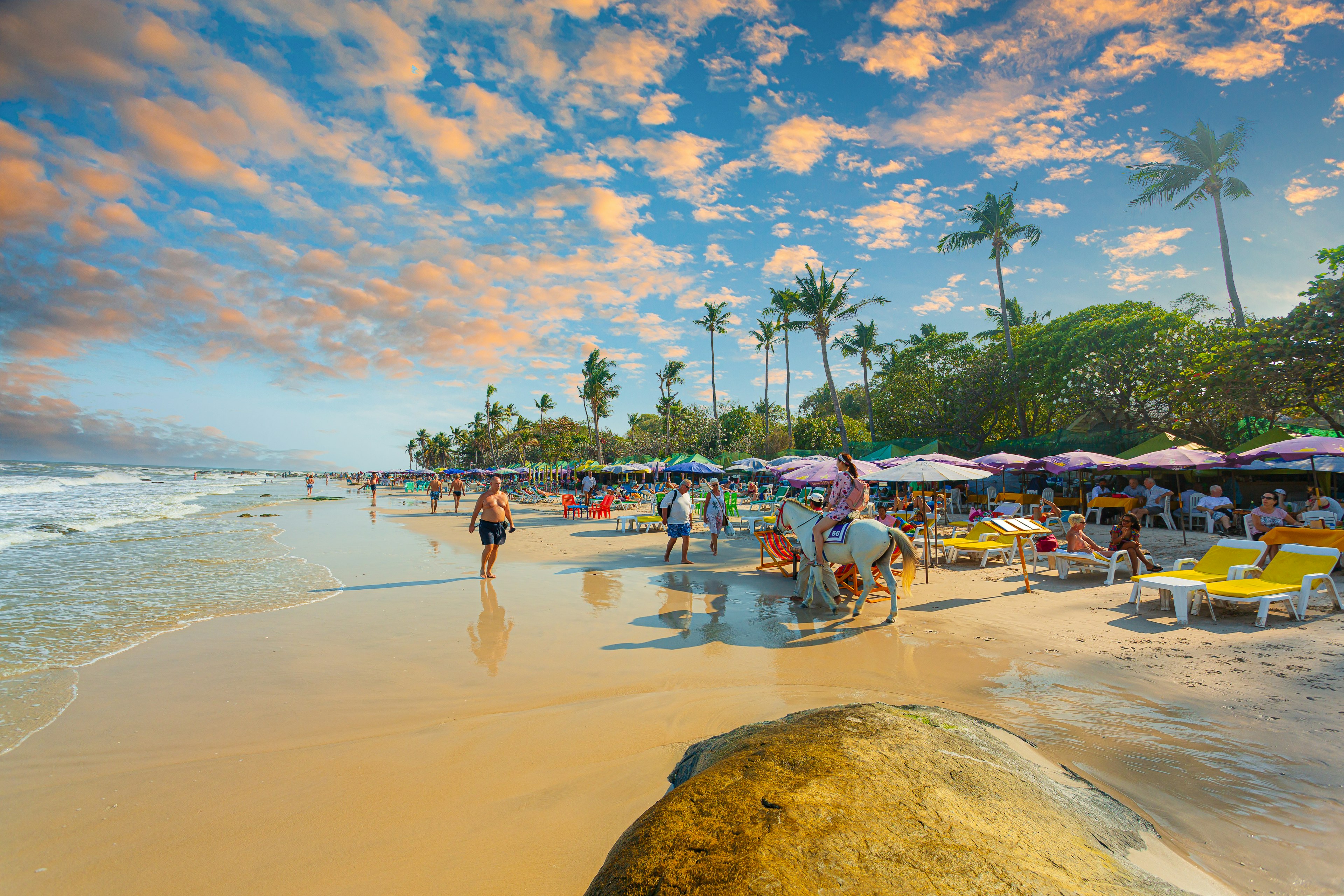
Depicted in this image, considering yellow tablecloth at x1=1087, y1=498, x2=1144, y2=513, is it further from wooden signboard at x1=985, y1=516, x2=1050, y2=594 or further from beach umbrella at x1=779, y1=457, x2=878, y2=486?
wooden signboard at x1=985, y1=516, x2=1050, y2=594

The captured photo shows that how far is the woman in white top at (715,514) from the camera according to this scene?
1208cm

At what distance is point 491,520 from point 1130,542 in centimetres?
1001

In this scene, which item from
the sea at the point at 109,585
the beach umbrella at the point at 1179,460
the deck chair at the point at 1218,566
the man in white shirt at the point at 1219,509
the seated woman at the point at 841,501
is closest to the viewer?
the sea at the point at 109,585

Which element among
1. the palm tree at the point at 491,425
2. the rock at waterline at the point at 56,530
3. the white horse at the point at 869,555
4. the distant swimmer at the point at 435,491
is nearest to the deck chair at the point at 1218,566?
the white horse at the point at 869,555

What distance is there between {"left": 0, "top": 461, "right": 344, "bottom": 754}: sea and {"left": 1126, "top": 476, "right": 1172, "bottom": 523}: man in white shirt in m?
18.8

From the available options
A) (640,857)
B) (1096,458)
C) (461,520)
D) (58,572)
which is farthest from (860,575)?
(461,520)

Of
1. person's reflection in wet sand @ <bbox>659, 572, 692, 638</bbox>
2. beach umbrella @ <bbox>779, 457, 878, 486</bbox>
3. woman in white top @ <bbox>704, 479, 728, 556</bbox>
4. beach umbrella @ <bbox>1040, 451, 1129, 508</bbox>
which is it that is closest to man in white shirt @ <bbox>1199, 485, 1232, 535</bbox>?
beach umbrella @ <bbox>1040, 451, 1129, 508</bbox>

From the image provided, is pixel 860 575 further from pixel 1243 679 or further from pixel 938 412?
pixel 938 412

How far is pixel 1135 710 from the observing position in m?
4.03

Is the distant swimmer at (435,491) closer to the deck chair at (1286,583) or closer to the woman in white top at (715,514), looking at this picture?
the woman in white top at (715,514)

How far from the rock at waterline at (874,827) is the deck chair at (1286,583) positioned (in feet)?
17.6

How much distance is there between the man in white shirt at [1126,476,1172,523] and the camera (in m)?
14.2

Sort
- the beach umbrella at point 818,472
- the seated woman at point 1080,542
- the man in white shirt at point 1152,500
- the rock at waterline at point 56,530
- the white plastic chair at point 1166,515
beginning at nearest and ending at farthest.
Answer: the seated woman at point 1080,542, the beach umbrella at point 818,472, the white plastic chair at point 1166,515, the man in white shirt at point 1152,500, the rock at waterline at point 56,530

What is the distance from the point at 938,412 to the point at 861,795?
33904 mm
